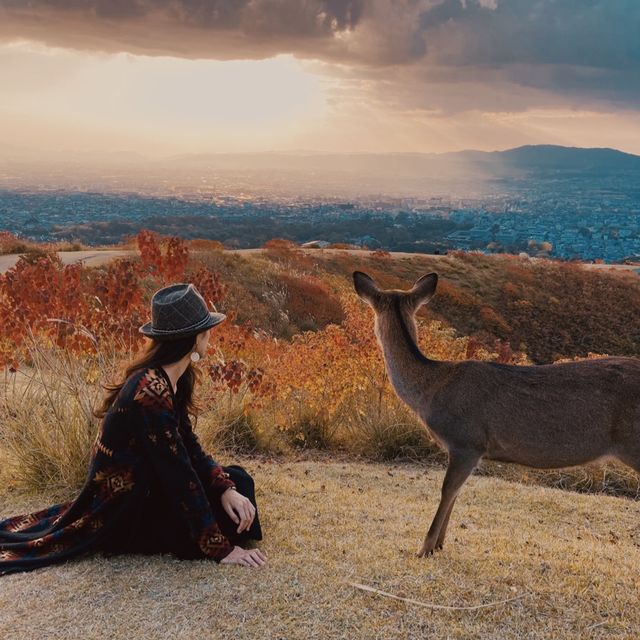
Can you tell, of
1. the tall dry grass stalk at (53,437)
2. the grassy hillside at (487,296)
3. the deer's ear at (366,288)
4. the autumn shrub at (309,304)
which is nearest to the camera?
the deer's ear at (366,288)

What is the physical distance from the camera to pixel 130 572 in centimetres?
462

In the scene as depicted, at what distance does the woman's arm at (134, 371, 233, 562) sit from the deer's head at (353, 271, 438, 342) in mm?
1548

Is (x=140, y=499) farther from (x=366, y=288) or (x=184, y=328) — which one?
(x=366, y=288)

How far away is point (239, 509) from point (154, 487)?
590 millimetres

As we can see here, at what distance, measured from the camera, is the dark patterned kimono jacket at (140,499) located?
4559mm

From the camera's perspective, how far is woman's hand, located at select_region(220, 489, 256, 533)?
192 inches

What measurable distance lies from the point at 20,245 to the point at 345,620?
95.8ft

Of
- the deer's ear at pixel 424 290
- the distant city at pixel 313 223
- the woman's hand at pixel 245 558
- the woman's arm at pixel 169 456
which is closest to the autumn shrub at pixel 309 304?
the deer's ear at pixel 424 290

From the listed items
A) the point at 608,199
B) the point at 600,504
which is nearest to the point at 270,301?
the point at 600,504

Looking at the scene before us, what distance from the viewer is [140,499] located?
15.6 ft

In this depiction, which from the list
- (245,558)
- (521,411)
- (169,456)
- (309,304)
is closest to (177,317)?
(169,456)

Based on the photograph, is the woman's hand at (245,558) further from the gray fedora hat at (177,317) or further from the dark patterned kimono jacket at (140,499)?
the gray fedora hat at (177,317)

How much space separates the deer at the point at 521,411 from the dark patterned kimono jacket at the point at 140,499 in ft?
4.93

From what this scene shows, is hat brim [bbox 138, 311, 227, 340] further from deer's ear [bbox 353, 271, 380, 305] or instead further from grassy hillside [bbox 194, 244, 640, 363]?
grassy hillside [bbox 194, 244, 640, 363]
